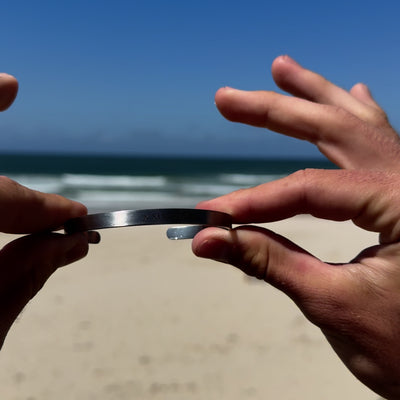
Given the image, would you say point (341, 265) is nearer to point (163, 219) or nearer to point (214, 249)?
point (214, 249)

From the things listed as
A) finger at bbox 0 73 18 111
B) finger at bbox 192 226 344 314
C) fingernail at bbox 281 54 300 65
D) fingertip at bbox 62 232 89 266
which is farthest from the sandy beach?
finger at bbox 0 73 18 111

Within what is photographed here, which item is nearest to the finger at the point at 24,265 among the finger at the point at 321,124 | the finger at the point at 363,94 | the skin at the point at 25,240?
the skin at the point at 25,240

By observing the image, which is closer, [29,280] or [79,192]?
[29,280]

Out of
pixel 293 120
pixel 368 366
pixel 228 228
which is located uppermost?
pixel 293 120

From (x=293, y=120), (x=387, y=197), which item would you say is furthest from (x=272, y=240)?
(x=293, y=120)

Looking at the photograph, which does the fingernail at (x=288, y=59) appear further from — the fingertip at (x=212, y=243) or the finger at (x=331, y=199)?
the fingertip at (x=212, y=243)

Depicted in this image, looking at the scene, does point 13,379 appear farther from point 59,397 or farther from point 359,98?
point 359,98
